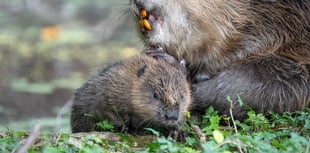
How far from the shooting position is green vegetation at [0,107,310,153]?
503 cm

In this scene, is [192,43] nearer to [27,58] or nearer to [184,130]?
[184,130]

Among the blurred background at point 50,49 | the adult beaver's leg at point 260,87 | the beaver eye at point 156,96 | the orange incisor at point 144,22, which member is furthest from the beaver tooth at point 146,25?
the blurred background at point 50,49

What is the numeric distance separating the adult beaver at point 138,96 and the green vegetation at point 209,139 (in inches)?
4.9

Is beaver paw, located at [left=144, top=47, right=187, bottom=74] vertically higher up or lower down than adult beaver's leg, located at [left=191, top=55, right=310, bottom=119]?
higher up

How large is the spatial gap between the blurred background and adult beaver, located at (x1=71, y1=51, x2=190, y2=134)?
4.60 m

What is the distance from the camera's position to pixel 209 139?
229 inches

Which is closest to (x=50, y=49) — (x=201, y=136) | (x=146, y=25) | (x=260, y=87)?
(x=260, y=87)

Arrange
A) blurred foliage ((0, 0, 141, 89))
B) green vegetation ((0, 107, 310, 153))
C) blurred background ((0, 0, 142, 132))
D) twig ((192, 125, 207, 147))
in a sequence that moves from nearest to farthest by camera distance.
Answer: green vegetation ((0, 107, 310, 153)) < twig ((192, 125, 207, 147)) < blurred background ((0, 0, 142, 132)) < blurred foliage ((0, 0, 141, 89))

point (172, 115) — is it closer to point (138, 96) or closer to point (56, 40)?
point (138, 96)

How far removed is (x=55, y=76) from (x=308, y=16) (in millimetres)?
7355

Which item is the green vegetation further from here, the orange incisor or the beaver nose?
the orange incisor

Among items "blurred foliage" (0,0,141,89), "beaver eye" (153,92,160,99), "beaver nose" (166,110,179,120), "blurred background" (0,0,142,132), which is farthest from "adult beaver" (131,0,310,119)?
"blurred foliage" (0,0,141,89)

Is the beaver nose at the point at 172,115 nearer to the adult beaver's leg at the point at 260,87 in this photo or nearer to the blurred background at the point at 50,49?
the adult beaver's leg at the point at 260,87

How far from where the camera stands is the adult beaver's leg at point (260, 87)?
660 centimetres
